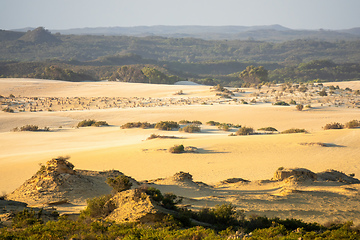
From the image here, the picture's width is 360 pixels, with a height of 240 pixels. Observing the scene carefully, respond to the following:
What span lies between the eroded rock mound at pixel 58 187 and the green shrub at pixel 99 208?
4.67 ft

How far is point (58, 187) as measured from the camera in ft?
29.8

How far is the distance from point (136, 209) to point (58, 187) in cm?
299

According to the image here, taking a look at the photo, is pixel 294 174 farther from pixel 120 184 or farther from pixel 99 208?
pixel 99 208

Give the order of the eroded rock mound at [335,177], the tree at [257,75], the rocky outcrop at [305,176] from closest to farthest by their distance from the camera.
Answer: the rocky outcrop at [305,176], the eroded rock mound at [335,177], the tree at [257,75]

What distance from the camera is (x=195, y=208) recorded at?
7.74 m

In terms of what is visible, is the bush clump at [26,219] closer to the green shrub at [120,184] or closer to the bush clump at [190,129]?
the green shrub at [120,184]

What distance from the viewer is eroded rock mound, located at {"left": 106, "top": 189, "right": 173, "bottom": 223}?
6.58m

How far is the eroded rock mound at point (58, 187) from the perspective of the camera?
28.5 feet

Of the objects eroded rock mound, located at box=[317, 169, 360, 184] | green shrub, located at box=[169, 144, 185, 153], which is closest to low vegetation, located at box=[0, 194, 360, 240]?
eroded rock mound, located at box=[317, 169, 360, 184]

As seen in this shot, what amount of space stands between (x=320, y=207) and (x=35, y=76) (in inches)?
2314

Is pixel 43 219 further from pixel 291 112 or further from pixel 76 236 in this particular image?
pixel 291 112

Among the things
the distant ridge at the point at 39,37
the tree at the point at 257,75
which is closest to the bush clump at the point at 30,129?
the tree at the point at 257,75

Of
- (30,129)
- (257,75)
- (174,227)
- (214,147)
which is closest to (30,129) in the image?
(30,129)

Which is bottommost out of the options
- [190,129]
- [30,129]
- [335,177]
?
[30,129]
